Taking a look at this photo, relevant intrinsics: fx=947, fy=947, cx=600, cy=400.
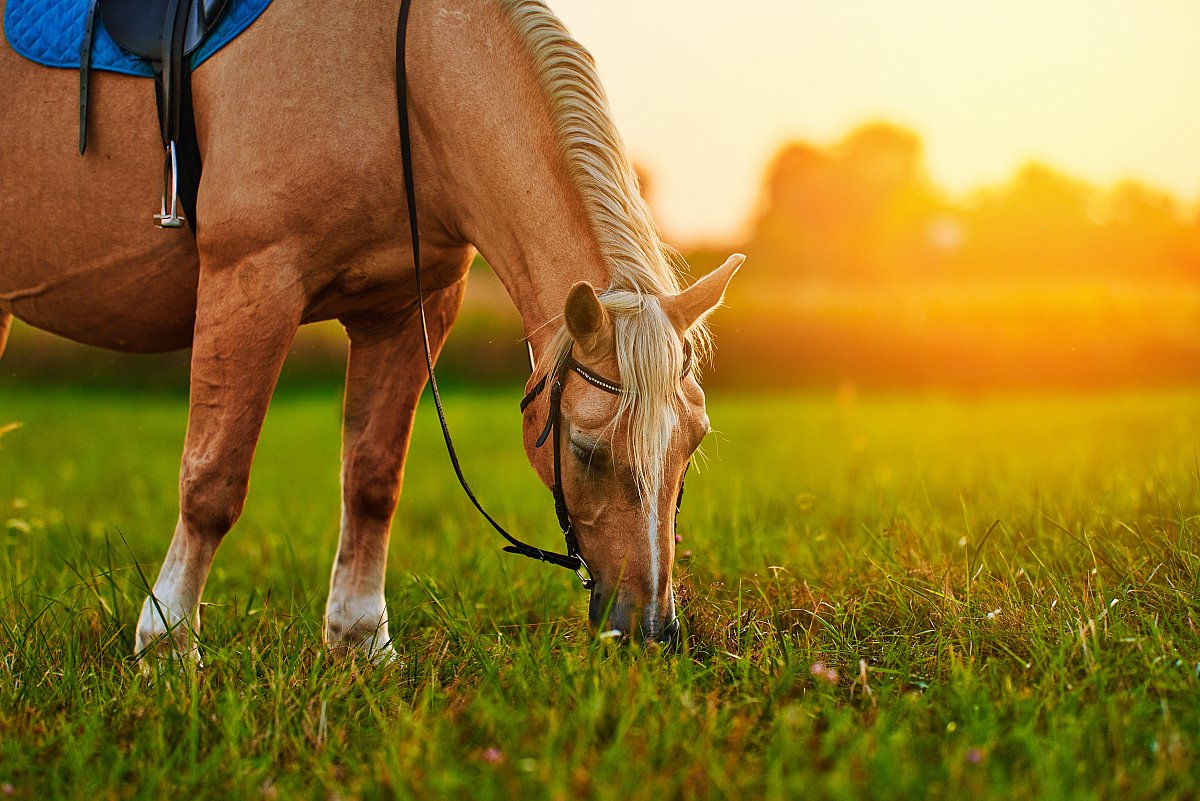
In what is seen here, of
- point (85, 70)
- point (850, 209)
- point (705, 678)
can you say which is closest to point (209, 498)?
point (85, 70)

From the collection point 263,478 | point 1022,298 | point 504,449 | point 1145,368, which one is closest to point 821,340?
point 1022,298

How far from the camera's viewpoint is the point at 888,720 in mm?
2242

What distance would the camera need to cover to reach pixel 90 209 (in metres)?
3.27

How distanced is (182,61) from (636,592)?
2.27m

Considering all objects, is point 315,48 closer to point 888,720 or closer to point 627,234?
point 627,234

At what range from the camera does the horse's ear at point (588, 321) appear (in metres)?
2.50

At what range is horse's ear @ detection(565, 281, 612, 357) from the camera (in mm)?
2498

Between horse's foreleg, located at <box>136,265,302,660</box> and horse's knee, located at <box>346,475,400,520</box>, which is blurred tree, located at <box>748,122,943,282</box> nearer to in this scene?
horse's knee, located at <box>346,475,400,520</box>

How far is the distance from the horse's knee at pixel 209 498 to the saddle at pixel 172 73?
0.84 meters

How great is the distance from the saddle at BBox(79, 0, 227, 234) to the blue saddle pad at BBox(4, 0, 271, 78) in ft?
0.09

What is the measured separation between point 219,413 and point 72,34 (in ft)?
4.79

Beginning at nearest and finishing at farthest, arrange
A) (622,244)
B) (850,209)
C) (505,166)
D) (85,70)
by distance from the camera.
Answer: (622,244) → (505,166) → (85,70) → (850,209)

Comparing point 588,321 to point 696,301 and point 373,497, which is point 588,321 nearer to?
point 696,301

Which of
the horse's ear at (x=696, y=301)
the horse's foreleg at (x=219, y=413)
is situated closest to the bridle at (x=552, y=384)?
the horse's ear at (x=696, y=301)
